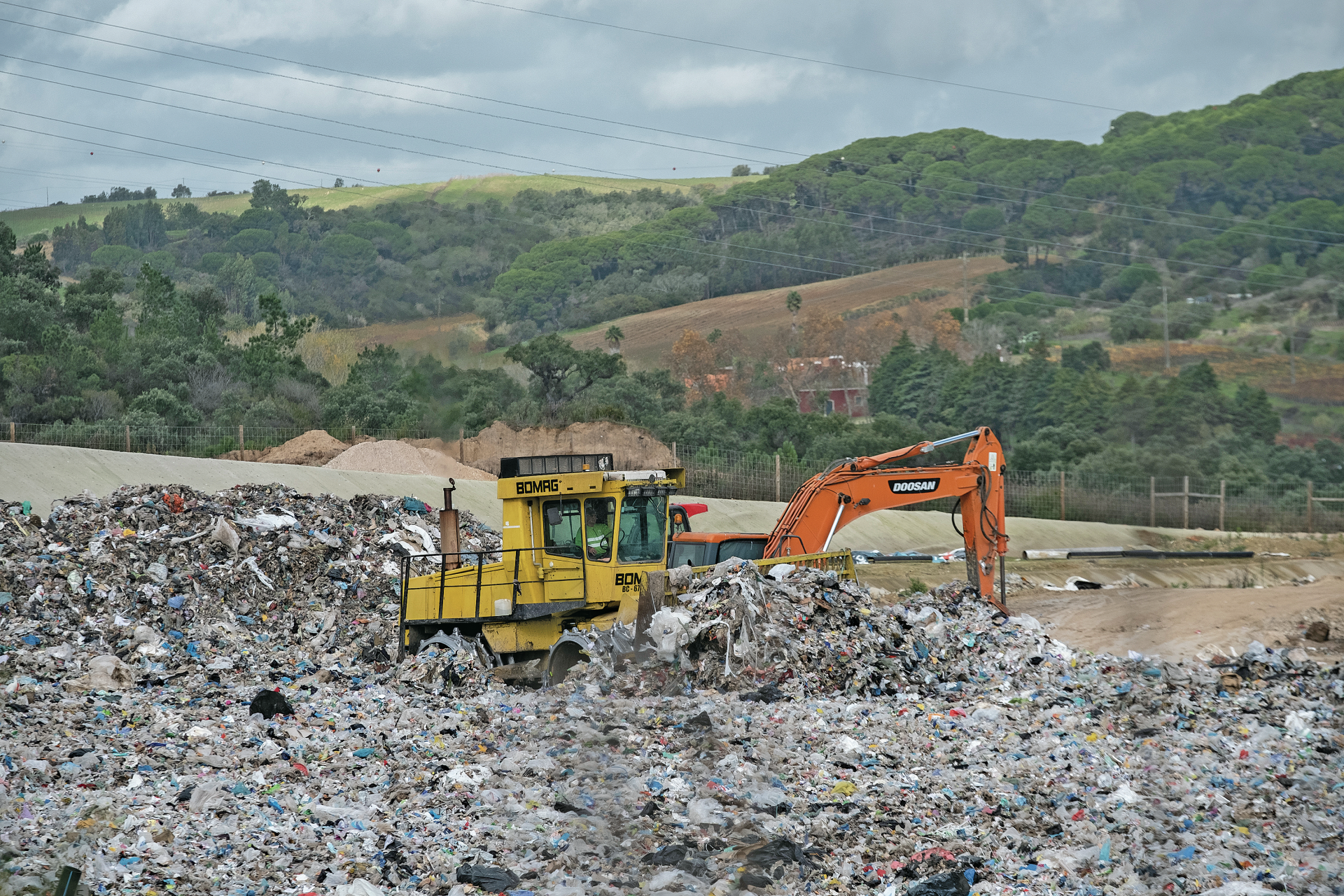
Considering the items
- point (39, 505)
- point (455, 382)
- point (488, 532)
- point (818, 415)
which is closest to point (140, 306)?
point (455, 382)

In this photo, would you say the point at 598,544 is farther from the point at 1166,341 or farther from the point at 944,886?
the point at 1166,341

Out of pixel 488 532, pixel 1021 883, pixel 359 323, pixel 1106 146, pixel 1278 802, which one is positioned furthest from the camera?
pixel 1106 146

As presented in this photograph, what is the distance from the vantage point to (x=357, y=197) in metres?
68.7

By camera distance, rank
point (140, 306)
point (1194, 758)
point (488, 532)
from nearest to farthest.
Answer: point (1194, 758) → point (488, 532) → point (140, 306)

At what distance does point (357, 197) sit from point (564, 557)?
61878mm

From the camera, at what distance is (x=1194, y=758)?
7.43m

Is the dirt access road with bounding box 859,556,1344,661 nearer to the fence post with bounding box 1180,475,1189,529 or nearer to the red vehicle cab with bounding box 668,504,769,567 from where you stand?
the red vehicle cab with bounding box 668,504,769,567

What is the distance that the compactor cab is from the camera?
35.9ft

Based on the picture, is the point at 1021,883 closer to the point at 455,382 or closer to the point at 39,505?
the point at 39,505

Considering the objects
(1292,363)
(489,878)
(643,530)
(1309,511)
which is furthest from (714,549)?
(1292,363)

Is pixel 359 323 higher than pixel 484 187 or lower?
lower

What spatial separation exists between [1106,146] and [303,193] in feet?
223

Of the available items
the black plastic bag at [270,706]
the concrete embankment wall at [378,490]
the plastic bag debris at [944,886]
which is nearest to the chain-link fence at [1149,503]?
the concrete embankment wall at [378,490]

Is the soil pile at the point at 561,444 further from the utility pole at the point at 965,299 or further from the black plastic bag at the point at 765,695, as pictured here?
the utility pole at the point at 965,299
